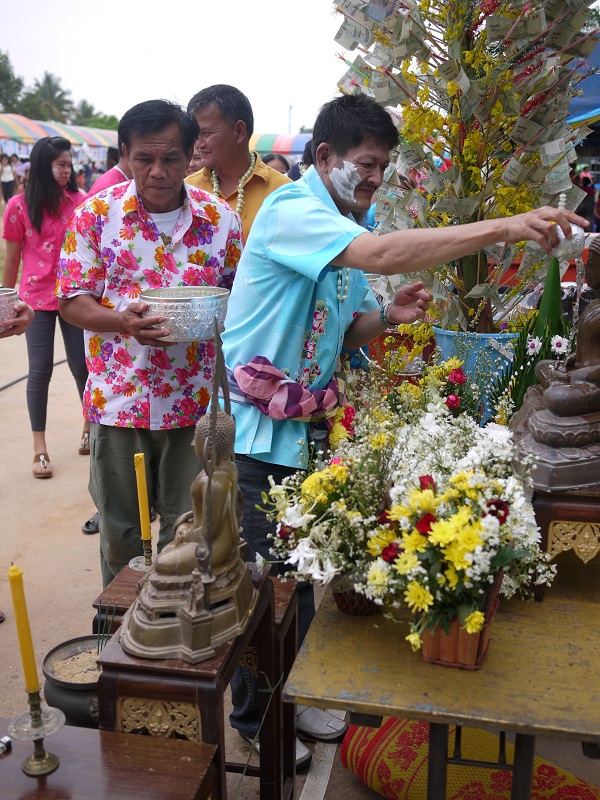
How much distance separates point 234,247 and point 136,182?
397mm

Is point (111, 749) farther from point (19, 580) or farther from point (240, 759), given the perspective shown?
point (240, 759)

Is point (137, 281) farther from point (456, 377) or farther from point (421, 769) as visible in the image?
point (421, 769)

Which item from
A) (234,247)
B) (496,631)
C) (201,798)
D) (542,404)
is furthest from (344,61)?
(201,798)

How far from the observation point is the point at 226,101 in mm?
3186

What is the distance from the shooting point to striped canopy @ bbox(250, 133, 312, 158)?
53.3 feet

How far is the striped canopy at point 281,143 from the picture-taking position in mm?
16250

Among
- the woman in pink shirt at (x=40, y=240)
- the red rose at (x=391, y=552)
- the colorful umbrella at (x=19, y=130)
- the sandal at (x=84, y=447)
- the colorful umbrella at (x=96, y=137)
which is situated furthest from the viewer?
the colorful umbrella at (x=96, y=137)

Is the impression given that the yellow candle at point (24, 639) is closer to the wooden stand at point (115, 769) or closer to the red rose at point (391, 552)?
the wooden stand at point (115, 769)

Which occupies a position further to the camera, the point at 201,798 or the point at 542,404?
the point at 542,404

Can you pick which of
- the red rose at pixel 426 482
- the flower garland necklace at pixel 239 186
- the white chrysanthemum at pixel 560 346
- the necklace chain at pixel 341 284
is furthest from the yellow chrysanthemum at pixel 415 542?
the flower garland necklace at pixel 239 186

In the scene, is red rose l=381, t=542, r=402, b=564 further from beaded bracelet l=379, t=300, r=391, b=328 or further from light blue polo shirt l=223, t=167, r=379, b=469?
beaded bracelet l=379, t=300, r=391, b=328

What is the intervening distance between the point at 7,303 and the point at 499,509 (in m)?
1.51

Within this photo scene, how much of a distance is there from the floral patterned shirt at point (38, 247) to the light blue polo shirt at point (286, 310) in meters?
2.29

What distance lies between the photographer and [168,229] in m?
2.35
